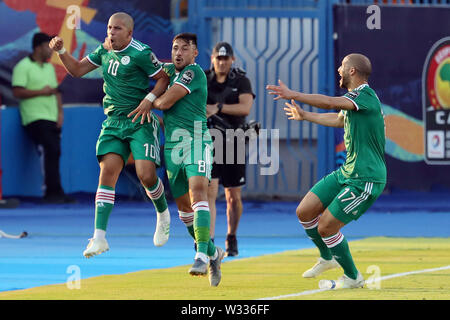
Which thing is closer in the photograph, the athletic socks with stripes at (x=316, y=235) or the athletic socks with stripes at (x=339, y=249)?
the athletic socks with stripes at (x=339, y=249)

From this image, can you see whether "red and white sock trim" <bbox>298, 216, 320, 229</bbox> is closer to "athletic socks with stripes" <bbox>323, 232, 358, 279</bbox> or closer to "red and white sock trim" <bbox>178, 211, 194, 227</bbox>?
"athletic socks with stripes" <bbox>323, 232, 358, 279</bbox>

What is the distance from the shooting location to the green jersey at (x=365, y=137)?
984 centimetres

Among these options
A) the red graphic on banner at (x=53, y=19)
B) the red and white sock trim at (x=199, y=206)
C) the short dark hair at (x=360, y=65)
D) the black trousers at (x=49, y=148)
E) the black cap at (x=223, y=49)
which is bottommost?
the black trousers at (x=49, y=148)

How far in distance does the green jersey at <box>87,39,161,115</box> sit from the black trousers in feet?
34.6

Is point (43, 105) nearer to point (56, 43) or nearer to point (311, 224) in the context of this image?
point (56, 43)

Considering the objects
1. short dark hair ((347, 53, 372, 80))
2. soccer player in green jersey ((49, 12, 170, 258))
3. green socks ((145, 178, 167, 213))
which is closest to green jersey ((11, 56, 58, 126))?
green socks ((145, 178, 167, 213))

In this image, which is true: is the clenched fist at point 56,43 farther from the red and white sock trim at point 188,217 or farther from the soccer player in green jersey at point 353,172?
the soccer player in green jersey at point 353,172

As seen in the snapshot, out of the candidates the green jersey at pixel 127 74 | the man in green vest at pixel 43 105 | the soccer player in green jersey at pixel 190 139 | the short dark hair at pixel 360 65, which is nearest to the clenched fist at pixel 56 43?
the green jersey at pixel 127 74

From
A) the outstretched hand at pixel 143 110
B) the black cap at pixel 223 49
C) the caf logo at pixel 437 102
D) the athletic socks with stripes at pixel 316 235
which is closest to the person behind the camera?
the athletic socks with stripes at pixel 316 235

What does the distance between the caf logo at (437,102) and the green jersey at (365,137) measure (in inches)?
447

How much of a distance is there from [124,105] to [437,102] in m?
11.7

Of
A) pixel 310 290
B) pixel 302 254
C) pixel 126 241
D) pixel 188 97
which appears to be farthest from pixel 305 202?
pixel 126 241

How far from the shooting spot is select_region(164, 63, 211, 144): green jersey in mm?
10422

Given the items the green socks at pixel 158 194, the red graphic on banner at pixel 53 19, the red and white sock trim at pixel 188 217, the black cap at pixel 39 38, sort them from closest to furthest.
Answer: the red and white sock trim at pixel 188 217, the green socks at pixel 158 194, the black cap at pixel 39 38, the red graphic on banner at pixel 53 19
